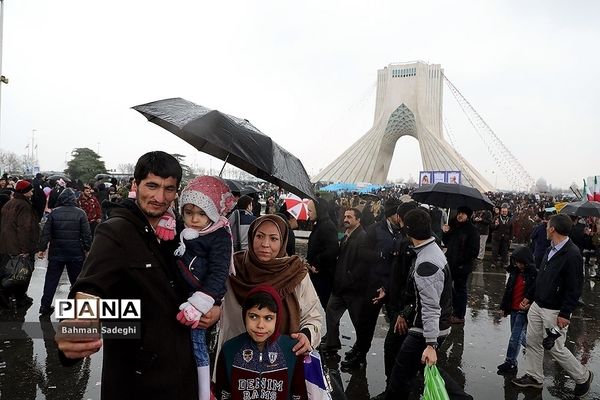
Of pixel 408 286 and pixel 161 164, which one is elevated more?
pixel 161 164

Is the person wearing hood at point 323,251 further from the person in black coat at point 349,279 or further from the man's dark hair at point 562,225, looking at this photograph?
the man's dark hair at point 562,225

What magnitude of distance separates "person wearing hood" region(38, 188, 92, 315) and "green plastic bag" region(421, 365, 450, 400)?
4418 millimetres

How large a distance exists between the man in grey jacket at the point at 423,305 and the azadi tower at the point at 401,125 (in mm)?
43805

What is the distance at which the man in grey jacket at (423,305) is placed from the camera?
9.81 feet

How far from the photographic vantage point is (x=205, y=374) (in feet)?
5.96

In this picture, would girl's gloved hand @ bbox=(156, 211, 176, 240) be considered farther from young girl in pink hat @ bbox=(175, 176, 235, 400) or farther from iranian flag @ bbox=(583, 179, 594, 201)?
iranian flag @ bbox=(583, 179, 594, 201)

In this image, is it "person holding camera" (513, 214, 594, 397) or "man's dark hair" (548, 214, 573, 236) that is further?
"man's dark hair" (548, 214, 573, 236)

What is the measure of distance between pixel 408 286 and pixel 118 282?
7.63 ft

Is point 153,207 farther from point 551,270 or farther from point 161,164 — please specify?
point 551,270

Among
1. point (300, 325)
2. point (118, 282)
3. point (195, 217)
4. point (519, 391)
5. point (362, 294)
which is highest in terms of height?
point (195, 217)

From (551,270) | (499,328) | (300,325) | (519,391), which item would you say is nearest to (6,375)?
(300,325)

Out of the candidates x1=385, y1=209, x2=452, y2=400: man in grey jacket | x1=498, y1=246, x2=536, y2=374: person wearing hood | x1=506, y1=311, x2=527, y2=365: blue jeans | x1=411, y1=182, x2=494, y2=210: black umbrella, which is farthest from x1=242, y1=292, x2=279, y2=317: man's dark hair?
x1=411, y1=182, x2=494, y2=210: black umbrella

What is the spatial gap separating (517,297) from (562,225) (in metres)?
0.98

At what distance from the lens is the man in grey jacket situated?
2.99 metres
